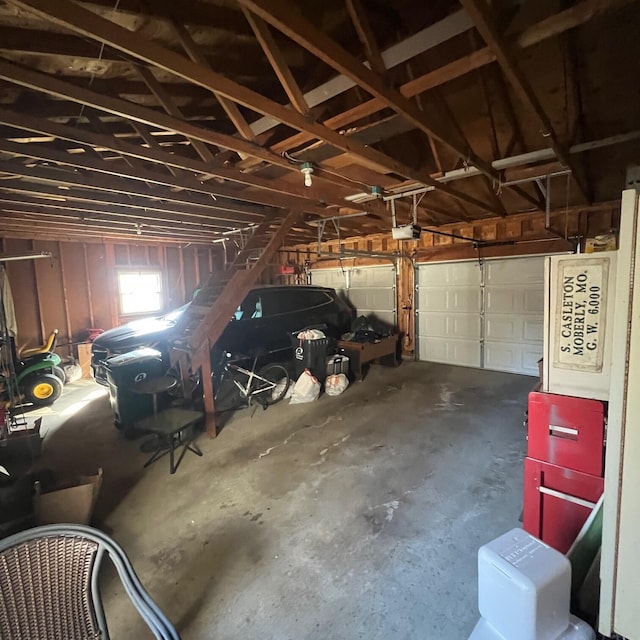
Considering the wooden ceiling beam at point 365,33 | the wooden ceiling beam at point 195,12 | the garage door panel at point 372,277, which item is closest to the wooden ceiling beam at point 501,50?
the wooden ceiling beam at point 365,33

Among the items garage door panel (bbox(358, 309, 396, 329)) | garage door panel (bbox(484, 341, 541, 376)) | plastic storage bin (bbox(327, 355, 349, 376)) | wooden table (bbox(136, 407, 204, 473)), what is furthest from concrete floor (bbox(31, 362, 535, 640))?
garage door panel (bbox(358, 309, 396, 329))

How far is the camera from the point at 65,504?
2148mm

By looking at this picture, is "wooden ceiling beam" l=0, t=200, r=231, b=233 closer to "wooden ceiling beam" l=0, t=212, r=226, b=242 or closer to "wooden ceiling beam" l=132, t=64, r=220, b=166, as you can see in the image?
"wooden ceiling beam" l=0, t=212, r=226, b=242

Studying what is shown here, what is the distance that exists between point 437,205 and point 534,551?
5116 mm

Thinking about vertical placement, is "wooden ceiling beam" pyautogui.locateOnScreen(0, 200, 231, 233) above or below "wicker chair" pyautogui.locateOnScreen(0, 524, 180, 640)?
above

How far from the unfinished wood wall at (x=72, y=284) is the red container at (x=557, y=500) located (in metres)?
7.35

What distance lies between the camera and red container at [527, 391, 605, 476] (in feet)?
5.27

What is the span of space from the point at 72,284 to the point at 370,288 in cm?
605

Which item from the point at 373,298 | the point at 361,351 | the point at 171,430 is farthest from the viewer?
the point at 373,298

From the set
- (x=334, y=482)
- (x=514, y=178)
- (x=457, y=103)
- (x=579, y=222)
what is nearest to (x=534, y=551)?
(x=334, y=482)

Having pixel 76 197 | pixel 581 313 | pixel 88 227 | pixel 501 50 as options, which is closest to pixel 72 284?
pixel 88 227

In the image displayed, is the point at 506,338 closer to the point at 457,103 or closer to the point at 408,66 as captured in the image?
the point at 457,103

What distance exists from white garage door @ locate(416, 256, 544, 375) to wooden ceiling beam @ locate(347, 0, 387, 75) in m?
5.07

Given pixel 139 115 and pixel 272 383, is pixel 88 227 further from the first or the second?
pixel 139 115
